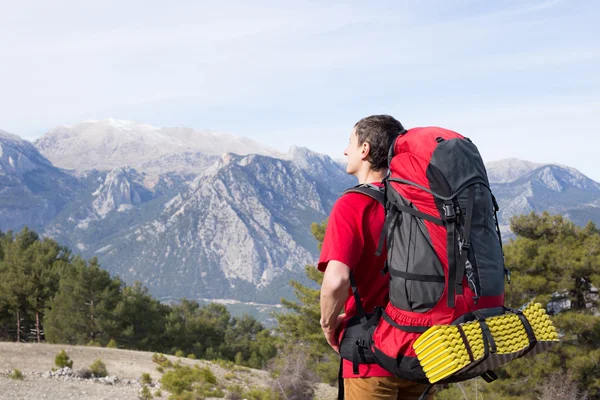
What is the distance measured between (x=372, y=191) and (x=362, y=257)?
1.07 ft

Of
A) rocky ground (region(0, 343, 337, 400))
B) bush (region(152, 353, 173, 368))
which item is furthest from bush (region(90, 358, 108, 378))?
bush (region(152, 353, 173, 368))

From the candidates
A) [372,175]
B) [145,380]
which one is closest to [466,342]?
[372,175]

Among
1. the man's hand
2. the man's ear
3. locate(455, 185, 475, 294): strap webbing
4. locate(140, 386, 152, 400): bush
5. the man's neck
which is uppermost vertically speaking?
the man's ear

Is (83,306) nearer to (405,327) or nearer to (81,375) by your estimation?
(81,375)

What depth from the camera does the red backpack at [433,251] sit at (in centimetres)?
233

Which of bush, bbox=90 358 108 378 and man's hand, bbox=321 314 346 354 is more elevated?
man's hand, bbox=321 314 346 354

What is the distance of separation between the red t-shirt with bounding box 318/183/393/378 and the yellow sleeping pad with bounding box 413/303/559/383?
0.35m

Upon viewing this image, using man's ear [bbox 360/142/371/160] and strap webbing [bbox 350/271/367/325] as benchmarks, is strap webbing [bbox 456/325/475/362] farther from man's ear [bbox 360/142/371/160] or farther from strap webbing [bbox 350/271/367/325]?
man's ear [bbox 360/142/371/160]

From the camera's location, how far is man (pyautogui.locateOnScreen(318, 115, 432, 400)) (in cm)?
247

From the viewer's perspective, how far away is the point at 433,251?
92.1 inches

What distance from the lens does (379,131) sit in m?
2.70

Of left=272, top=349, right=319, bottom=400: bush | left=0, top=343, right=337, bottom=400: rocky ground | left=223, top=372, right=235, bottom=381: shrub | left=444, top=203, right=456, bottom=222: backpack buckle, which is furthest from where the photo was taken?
left=223, top=372, right=235, bottom=381: shrub

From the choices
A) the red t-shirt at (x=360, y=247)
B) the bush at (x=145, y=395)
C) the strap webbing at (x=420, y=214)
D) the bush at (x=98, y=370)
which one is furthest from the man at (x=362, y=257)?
the bush at (x=98, y=370)

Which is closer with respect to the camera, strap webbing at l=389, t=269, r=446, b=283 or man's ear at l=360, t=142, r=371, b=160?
strap webbing at l=389, t=269, r=446, b=283
